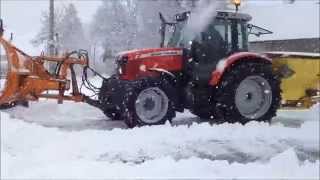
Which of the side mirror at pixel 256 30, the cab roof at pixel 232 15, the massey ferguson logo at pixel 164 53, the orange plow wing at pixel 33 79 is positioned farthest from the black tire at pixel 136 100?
the side mirror at pixel 256 30

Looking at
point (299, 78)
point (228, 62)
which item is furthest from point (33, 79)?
point (299, 78)

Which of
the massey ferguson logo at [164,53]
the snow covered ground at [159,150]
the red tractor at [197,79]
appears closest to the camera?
the snow covered ground at [159,150]

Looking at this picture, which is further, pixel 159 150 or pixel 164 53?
pixel 164 53

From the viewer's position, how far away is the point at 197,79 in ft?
29.5

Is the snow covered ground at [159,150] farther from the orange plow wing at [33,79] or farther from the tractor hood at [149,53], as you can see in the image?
the tractor hood at [149,53]

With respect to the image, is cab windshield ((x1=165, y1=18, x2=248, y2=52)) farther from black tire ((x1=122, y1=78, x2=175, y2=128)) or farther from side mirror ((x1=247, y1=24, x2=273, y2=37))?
black tire ((x1=122, y1=78, x2=175, y2=128))

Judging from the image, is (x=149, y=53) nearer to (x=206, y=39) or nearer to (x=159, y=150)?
(x=206, y=39)

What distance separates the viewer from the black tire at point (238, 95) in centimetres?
892

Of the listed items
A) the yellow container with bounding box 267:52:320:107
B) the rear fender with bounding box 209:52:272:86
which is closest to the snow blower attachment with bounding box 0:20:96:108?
the rear fender with bounding box 209:52:272:86

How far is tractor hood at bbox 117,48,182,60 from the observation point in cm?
873

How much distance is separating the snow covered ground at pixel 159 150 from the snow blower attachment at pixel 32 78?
467mm

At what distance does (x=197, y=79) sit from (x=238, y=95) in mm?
715

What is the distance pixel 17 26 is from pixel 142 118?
9.68 ft

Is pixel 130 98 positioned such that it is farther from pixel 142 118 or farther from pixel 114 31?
pixel 114 31
